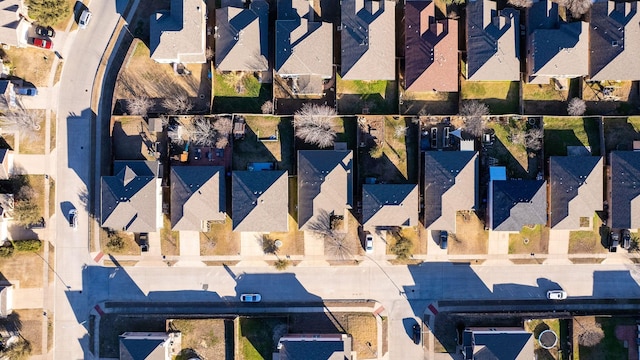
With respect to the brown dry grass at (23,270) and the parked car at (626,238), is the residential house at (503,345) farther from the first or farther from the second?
the brown dry grass at (23,270)

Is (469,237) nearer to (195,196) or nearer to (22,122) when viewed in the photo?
(195,196)

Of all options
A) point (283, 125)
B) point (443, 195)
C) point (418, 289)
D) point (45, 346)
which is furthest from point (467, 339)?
point (45, 346)

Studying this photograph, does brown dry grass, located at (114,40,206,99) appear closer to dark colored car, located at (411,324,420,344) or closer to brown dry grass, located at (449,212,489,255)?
brown dry grass, located at (449,212,489,255)

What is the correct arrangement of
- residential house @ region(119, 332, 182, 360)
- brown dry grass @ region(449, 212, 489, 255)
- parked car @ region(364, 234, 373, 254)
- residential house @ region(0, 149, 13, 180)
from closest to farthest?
residential house @ region(119, 332, 182, 360) → residential house @ region(0, 149, 13, 180) → parked car @ region(364, 234, 373, 254) → brown dry grass @ region(449, 212, 489, 255)

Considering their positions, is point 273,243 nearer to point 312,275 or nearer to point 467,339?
point 312,275

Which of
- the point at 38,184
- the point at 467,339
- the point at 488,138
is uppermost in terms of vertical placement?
the point at 488,138

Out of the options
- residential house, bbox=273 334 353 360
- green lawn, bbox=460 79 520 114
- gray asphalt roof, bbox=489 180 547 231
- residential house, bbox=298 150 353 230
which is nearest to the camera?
residential house, bbox=273 334 353 360

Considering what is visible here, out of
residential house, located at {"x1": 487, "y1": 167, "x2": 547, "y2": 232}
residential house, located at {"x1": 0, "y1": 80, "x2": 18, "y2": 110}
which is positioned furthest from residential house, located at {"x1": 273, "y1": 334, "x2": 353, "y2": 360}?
residential house, located at {"x1": 0, "y1": 80, "x2": 18, "y2": 110}
